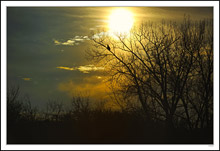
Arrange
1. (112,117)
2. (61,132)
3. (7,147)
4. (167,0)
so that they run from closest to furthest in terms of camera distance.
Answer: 1. (7,147)
2. (167,0)
3. (61,132)
4. (112,117)

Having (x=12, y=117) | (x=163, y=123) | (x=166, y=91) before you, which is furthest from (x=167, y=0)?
(x=12, y=117)

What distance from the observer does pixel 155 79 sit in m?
13.0

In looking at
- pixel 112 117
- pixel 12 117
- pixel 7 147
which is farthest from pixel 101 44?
pixel 7 147

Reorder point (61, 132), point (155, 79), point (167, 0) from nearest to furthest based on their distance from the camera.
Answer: point (167, 0)
point (61, 132)
point (155, 79)

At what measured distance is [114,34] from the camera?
42.2 feet

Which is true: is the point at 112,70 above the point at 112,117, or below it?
above

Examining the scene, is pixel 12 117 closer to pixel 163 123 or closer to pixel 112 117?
pixel 112 117

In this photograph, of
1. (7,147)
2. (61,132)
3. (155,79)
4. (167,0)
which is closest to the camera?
(7,147)

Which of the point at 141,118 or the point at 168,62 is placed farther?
the point at 168,62

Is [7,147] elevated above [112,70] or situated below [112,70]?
below

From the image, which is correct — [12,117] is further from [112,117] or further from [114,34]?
[114,34]

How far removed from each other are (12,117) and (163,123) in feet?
25.2

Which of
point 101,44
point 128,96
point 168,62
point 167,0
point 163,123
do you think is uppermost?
point 167,0

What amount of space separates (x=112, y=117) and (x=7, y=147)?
15.4 ft
